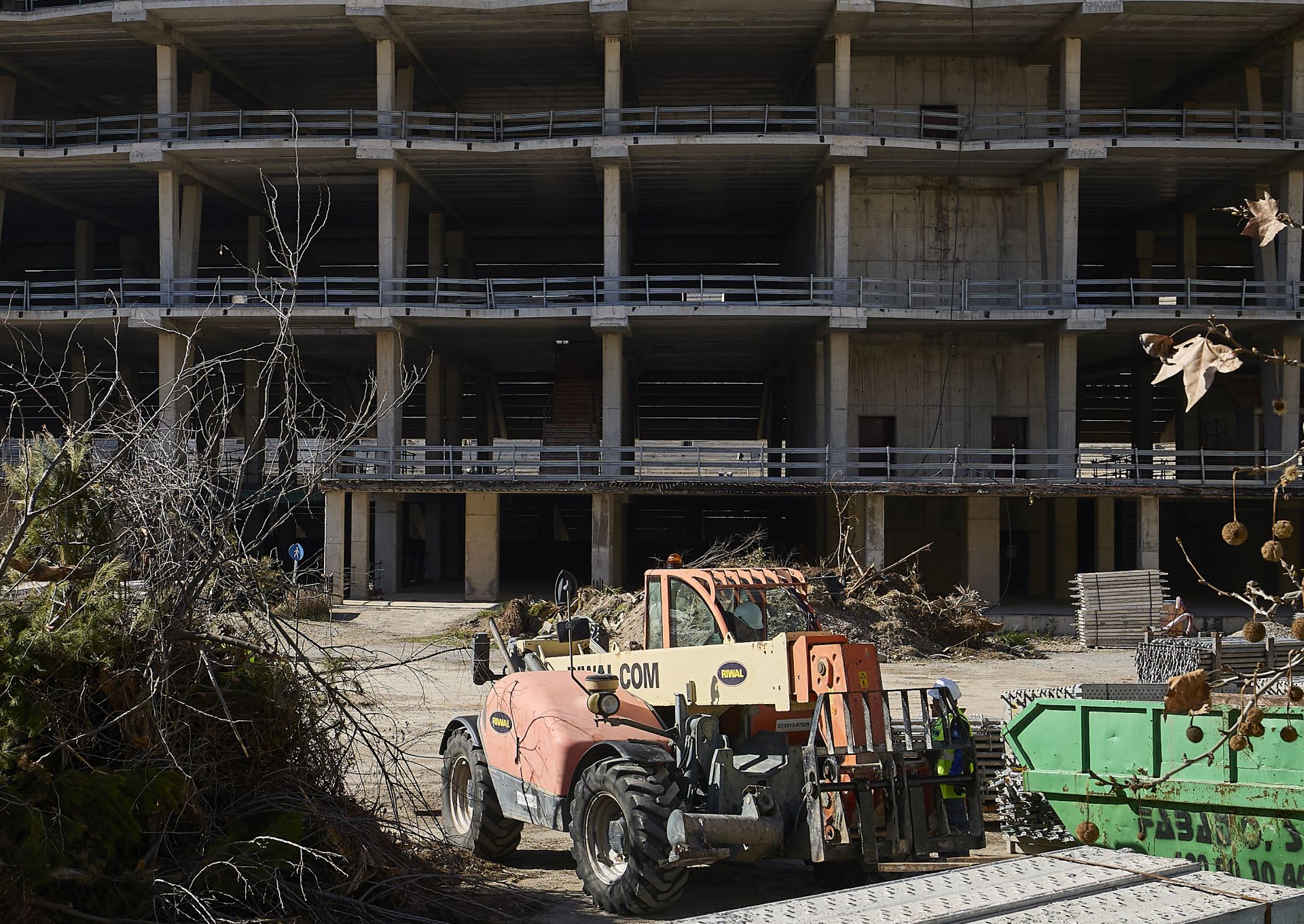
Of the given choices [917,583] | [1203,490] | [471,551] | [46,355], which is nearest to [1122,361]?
[1203,490]

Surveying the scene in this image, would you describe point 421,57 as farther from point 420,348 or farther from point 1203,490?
point 1203,490

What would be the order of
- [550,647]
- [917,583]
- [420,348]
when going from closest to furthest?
1. [550,647]
2. [917,583]
3. [420,348]

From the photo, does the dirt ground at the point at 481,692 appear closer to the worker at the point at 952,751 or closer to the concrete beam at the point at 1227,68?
the worker at the point at 952,751

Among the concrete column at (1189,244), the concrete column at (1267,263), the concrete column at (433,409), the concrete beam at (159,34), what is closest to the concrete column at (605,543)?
the concrete column at (433,409)

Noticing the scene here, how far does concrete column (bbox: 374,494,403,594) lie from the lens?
104 ft

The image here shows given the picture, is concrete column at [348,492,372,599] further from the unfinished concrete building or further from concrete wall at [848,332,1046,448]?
concrete wall at [848,332,1046,448]

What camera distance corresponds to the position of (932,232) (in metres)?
33.0

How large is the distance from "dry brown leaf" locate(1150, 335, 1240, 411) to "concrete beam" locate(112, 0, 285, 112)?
108 feet

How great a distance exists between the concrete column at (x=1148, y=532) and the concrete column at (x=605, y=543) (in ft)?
43.5

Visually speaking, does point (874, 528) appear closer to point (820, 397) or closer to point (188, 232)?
point (820, 397)

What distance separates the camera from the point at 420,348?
36.1 metres

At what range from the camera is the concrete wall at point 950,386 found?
3338cm

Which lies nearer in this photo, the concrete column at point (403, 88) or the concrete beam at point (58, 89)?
the concrete column at point (403, 88)

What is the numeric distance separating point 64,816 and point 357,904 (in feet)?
5.41
